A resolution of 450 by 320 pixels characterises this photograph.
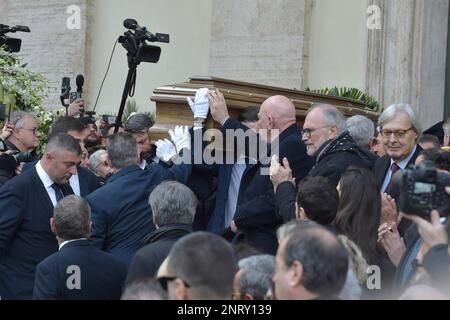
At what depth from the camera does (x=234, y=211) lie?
721 centimetres

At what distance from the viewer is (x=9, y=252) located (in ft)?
21.8

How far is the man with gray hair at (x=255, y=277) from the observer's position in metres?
4.36

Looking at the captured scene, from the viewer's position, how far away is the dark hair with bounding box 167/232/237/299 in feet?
12.1

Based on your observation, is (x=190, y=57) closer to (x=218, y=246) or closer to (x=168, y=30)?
(x=168, y=30)

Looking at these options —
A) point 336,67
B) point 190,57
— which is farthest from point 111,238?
point 190,57

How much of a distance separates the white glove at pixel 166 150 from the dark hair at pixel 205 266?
11.6 feet

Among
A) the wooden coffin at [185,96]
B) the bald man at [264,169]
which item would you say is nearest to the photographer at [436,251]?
the bald man at [264,169]

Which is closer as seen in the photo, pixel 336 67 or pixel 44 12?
pixel 336 67

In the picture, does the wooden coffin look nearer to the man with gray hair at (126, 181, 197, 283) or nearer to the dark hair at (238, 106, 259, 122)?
the dark hair at (238, 106, 259, 122)

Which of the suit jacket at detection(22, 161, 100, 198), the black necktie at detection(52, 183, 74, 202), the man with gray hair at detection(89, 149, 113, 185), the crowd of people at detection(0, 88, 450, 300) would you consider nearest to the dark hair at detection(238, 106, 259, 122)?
the crowd of people at detection(0, 88, 450, 300)

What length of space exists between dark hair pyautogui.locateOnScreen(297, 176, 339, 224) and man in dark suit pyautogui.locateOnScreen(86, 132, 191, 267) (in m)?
1.65

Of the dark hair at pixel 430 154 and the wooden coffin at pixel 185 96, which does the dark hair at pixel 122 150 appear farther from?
the dark hair at pixel 430 154

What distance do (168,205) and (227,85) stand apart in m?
2.09
